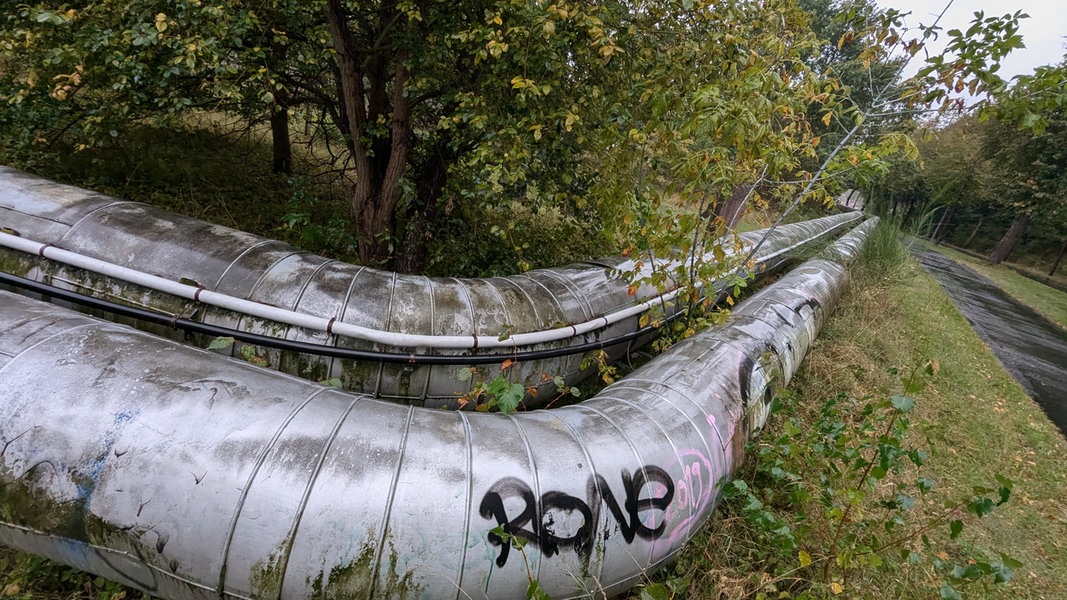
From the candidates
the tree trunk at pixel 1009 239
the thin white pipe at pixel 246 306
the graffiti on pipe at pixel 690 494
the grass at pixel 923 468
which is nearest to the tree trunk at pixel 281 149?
the thin white pipe at pixel 246 306

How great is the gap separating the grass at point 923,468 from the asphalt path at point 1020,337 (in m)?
0.56

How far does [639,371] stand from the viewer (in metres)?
3.76

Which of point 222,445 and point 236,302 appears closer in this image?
point 222,445

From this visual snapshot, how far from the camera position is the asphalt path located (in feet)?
25.9

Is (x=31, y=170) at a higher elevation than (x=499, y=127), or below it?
below

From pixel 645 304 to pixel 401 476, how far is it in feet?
10.6

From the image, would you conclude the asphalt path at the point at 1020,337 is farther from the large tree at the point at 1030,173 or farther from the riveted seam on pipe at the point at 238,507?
the riveted seam on pipe at the point at 238,507

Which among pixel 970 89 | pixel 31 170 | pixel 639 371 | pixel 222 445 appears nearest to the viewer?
pixel 222 445

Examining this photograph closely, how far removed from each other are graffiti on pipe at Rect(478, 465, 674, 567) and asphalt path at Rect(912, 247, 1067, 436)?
7831 mm

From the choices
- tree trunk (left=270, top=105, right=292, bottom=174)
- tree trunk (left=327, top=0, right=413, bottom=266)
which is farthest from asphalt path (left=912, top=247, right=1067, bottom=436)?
tree trunk (left=270, top=105, right=292, bottom=174)

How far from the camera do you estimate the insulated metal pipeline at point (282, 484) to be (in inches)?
77.7

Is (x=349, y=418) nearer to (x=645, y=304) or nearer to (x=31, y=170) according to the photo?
(x=645, y=304)

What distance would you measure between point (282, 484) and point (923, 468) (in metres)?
5.51

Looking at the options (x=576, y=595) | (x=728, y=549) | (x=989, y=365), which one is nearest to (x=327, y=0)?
(x=576, y=595)
